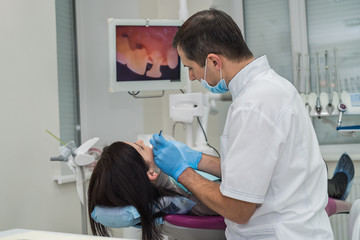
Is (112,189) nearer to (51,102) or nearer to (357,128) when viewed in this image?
(51,102)

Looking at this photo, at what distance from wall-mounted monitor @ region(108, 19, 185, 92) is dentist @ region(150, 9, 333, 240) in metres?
1.20

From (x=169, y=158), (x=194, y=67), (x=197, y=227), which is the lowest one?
(x=197, y=227)

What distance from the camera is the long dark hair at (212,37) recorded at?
4.07 feet

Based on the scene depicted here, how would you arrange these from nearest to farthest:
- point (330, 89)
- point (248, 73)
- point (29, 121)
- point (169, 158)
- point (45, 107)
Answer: point (248, 73), point (169, 158), point (29, 121), point (45, 107), point (330, 89)

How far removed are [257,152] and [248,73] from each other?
265 millimetres

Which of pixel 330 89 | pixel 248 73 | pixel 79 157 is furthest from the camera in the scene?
pixel 330 89

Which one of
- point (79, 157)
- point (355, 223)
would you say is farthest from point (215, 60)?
point (79, 157)

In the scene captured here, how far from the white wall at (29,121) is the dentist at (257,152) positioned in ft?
4.38

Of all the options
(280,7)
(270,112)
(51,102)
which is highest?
(280,7)

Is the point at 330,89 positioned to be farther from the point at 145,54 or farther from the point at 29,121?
the point at 29,121

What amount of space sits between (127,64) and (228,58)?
1.32 metres

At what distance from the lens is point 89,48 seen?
323cm

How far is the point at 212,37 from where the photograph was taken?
1.25 meters

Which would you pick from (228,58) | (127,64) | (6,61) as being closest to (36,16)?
(6,61)
